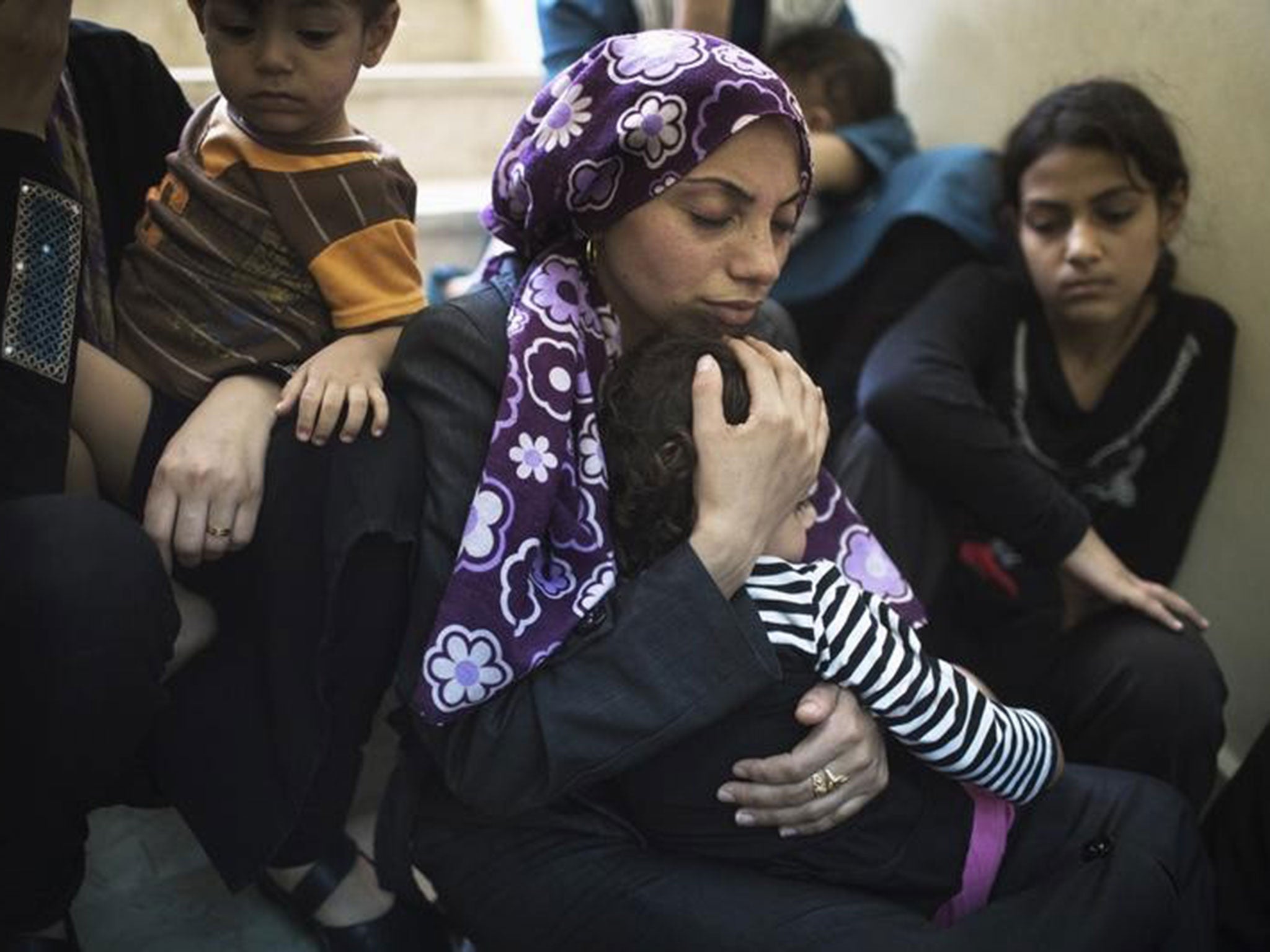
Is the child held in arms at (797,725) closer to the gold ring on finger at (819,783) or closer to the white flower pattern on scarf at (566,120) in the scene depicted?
the gold ring on finger at (819,783)

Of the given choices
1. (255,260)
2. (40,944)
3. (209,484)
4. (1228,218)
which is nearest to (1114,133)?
(1228,218)

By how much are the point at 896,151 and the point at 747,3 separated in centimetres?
36

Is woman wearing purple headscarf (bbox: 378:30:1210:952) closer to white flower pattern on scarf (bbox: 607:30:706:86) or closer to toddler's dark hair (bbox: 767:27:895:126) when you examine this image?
white flower pattern on scarf (bbox: 607:30:706:86)

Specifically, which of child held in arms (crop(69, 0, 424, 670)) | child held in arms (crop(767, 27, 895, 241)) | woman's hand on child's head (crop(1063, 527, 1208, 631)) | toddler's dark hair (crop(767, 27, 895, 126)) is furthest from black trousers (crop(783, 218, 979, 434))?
child held in arms (crop(69, 0, 424, 670))

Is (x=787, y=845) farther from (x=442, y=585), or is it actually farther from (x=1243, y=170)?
(x=1243, y=170)

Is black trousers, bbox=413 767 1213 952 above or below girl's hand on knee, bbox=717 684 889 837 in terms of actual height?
below

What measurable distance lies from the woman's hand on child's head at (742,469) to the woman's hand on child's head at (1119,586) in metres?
0.66

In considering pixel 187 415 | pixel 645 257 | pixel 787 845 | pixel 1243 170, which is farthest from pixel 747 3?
pixel 787 845

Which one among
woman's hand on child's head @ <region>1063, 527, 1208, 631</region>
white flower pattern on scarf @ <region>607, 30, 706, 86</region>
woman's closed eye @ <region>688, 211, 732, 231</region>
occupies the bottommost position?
woman's hand on child's head @ <region>1063, 527, 1208, 631</region>

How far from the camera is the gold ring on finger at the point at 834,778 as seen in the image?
1044 mm

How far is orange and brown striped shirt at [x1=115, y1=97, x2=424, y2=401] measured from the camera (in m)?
1.09

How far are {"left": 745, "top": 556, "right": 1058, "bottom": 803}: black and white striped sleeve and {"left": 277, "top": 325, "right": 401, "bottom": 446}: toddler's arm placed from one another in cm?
35

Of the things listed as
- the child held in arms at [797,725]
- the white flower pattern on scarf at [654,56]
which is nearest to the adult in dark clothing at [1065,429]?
the child held in arms at [797,725]

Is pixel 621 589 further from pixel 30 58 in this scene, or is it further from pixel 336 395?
pixel 30 58
